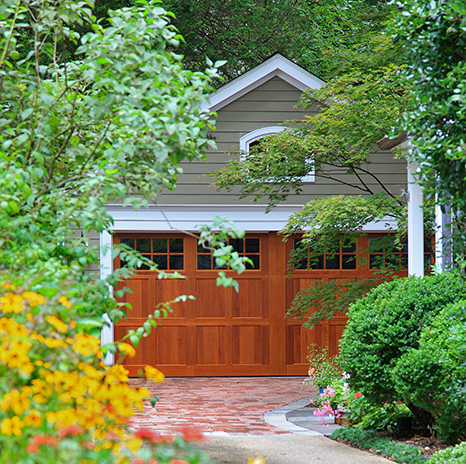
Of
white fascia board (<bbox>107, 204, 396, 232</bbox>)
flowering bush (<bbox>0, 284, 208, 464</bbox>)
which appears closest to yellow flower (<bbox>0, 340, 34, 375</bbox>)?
flowering bush (<bbox>0, 284, 208, 464</bbox>)

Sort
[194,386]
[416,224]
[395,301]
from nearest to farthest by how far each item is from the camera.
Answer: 1. [395,301]
2. [416,224]
3. [194,386]

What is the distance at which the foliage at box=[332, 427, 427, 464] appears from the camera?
4.50 metres

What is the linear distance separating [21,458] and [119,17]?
2.35 metres

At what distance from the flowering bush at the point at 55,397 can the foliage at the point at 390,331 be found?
9.03 feet

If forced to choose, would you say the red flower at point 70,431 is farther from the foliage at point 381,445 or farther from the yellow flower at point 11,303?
the foliage at point 381,445

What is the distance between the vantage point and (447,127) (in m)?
3.71

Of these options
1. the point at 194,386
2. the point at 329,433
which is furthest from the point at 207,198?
the point at 329,433

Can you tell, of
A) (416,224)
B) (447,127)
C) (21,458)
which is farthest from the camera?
(416,224)

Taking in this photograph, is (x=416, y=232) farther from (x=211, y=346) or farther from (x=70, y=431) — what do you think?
A: (x=70, y=431)

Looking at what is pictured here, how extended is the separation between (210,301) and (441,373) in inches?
216

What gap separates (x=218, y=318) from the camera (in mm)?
9406

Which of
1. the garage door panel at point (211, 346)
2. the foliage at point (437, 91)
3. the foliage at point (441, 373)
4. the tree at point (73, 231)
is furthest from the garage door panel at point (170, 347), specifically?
the foliage at point (437, 91)

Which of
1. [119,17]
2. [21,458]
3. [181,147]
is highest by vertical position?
[119,17]

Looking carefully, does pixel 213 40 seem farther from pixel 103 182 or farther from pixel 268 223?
pixel 103 182
